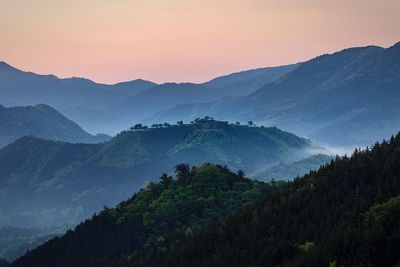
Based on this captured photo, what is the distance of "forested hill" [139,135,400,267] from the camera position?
92013mm

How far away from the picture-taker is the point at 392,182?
416 ft

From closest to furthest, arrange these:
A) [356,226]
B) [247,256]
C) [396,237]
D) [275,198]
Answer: [396,237]
[356,226]
[247,256]
[275,198]

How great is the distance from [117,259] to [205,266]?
230 feet

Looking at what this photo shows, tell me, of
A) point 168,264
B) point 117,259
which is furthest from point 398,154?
point 117,259

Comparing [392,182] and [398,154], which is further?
[398,154]

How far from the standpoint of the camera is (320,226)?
405 ft

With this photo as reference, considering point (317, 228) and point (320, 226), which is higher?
point (320, 226)

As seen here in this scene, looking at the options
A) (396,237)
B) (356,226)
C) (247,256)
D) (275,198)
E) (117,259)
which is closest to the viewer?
(396,237)

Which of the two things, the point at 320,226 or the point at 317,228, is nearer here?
the point at 317,228

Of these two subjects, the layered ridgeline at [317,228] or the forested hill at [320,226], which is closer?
the forested hill at [320,226]

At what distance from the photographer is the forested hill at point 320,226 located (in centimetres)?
9201

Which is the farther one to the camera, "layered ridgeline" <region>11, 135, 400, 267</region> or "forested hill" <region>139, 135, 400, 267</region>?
"layered ridgeline" <region>11, 135, 400, 267</region>

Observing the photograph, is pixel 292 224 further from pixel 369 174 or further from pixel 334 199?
pixel 369 174

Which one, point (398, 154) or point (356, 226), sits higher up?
point (398, 154)
